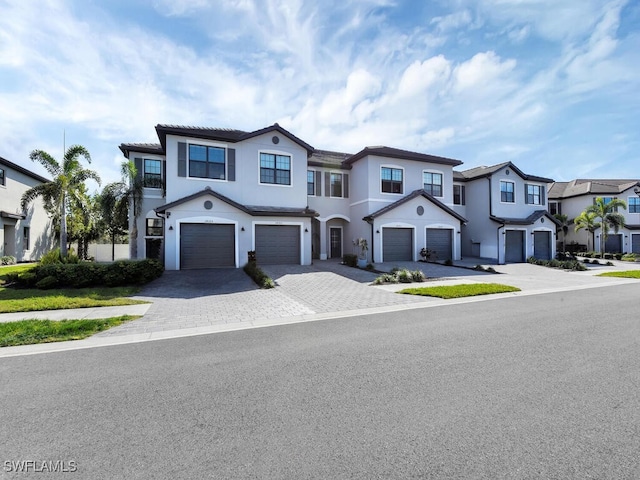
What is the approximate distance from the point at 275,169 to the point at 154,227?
8212mm

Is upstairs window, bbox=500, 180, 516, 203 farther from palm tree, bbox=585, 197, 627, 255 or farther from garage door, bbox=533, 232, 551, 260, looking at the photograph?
palm tree, bbox=585, 197, 627, 255

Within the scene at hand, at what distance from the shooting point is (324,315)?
8.17m

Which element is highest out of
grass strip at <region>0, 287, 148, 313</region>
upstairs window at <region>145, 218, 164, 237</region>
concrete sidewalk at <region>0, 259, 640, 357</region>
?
upstairs window at <region>145, 218, 164, 237</region>

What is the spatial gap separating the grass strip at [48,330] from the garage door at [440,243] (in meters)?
19.9

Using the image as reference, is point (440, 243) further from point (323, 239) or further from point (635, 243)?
point (635, 243)

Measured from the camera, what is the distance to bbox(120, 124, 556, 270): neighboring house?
16.7 m

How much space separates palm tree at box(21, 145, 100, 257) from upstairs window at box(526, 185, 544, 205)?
105ft

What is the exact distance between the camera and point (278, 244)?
1816cm

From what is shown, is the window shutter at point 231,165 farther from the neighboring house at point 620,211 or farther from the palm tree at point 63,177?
the neighboring house at point 620,211

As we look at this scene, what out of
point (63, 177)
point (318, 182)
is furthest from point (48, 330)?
point (318, 182)

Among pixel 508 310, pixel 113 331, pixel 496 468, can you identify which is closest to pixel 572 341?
pixel 508 310

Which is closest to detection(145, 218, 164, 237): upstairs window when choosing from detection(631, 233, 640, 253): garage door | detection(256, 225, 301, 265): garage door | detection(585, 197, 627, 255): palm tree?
detection(256, 225, 301, 265): garage door

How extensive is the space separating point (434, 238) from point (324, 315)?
1671 centimetres

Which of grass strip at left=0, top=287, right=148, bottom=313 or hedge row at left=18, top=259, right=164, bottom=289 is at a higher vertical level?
hedge row at left=18, top=259, right=164, bottom=289
